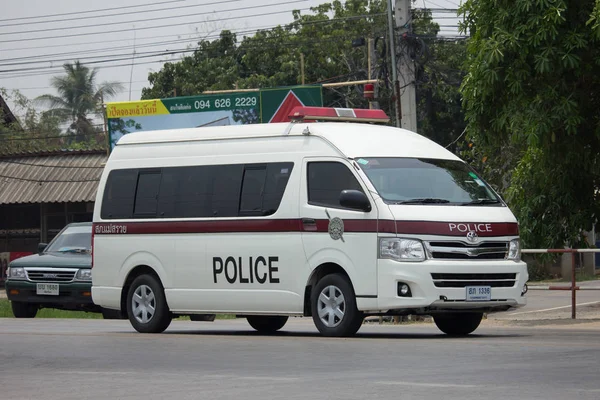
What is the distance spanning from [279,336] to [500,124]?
5087 millimetres

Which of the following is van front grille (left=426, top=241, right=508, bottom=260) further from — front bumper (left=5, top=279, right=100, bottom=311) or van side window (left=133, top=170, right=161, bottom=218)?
front bumper (left=5, top=279, right=100, bottom=311)

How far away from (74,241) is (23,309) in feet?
5.04

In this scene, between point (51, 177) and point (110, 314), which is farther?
point (51, 177)

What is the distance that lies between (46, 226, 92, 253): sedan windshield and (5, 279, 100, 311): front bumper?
948mm

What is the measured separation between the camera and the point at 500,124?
19172 mm

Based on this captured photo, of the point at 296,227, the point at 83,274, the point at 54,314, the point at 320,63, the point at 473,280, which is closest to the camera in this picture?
the point at 473,280

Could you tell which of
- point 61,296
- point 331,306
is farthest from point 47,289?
point 331,306

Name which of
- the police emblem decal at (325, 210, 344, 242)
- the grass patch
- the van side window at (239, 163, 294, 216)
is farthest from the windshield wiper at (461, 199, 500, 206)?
the grass patch

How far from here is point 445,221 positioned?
48.1 ft

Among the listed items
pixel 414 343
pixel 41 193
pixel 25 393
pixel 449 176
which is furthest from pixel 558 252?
pixel 41 193

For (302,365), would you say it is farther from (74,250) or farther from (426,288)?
(74,250)

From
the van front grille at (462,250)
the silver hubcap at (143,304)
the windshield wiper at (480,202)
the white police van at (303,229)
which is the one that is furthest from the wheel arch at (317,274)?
the silver hubcap at (143,304)

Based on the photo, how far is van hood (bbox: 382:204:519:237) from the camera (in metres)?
14.6

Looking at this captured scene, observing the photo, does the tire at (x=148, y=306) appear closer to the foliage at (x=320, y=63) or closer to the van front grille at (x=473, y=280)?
the van front grille at (x=473, y=280)
